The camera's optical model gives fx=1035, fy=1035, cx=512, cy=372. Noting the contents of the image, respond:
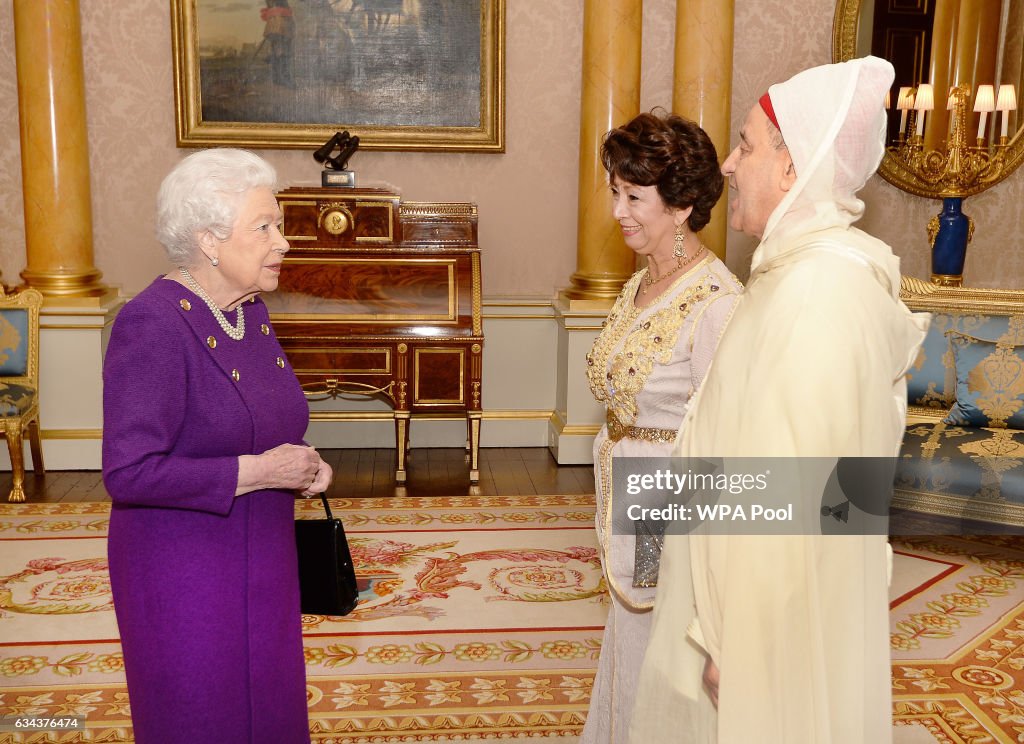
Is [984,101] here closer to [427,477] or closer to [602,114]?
[602,114]


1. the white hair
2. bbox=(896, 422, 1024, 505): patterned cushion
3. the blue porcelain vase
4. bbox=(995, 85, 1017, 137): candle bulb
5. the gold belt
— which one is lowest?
bbox=(896, 422, 1024, 505): patterned cushion

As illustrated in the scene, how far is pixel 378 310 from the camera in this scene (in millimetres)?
5781

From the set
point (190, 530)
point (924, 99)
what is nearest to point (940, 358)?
point (924, 99)

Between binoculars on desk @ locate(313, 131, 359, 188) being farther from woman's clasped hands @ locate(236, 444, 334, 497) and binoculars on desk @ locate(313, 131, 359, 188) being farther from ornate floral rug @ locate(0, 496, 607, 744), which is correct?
woman's clasped hands @ locate(236, 444, 334, 497)

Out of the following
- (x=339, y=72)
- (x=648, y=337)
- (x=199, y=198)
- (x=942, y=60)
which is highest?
(x=942, y=60)

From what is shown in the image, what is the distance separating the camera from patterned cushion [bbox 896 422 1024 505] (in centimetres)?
450

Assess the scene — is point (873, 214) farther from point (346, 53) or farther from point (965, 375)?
point (346, 53)

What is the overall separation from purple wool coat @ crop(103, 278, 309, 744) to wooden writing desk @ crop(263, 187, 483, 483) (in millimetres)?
3542

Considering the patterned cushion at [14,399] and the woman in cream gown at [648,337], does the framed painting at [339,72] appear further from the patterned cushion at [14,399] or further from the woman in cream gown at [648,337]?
the woman in cream gown at [648,337]

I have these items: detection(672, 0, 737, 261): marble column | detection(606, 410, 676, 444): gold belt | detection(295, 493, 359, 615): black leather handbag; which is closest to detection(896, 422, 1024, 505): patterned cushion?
detection(672, 0, 737, 261): marble column

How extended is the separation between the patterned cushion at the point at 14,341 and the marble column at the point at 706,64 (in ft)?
12.7

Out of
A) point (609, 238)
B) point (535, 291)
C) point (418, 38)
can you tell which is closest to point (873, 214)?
point (609, 238)

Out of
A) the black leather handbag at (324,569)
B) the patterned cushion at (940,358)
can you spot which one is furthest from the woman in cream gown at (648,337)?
the patterned cushion at (940,358)

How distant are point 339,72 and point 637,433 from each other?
4485mm
